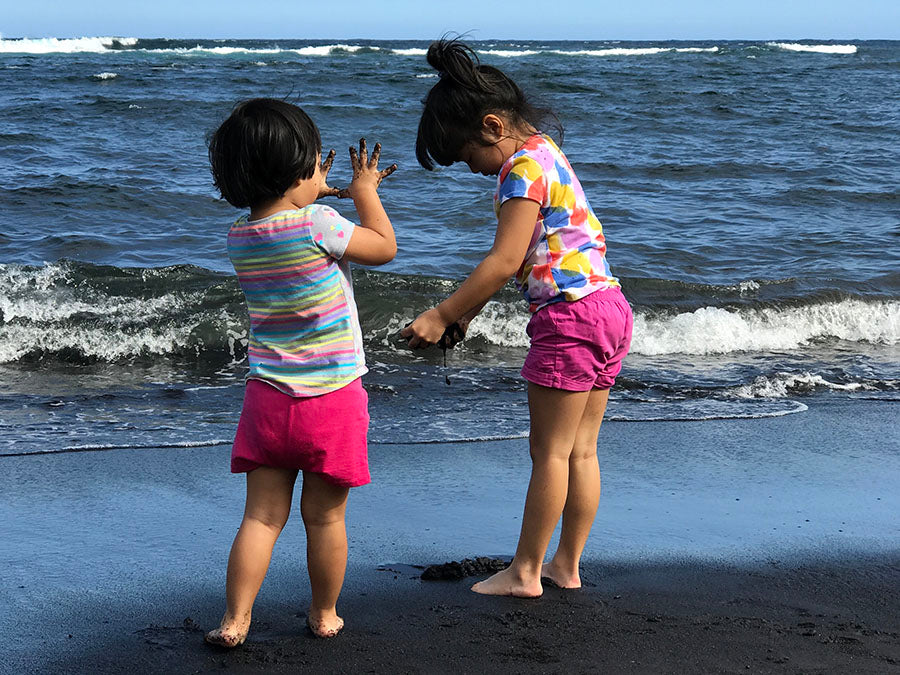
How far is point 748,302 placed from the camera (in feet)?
25.3

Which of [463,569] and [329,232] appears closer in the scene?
[329,232]

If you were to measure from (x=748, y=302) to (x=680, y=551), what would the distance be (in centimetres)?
486

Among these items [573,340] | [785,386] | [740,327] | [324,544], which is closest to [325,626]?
[324,544]

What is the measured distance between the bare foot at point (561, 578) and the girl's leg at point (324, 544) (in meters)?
0.68

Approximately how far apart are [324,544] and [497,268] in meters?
0.81

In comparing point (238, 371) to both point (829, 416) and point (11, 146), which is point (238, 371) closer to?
point (829, 416)

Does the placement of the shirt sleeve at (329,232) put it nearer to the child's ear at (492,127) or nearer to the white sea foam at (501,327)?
the child's ear at (492,127)

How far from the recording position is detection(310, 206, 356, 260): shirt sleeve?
2.38 metres

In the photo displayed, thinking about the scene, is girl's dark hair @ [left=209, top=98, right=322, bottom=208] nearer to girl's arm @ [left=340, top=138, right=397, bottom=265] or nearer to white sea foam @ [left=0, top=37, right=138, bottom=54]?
girl's arm @ [left=340, top=138, right=397, bottom=265]

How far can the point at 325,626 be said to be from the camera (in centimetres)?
258

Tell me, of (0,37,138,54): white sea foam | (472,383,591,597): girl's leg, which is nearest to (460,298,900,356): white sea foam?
(472,383,591,597): girl's leg

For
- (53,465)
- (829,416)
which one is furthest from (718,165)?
(53,465)

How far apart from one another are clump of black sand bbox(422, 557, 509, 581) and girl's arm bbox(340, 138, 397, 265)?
0.98 m

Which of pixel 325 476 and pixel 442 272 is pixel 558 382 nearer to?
pixel 325 476
